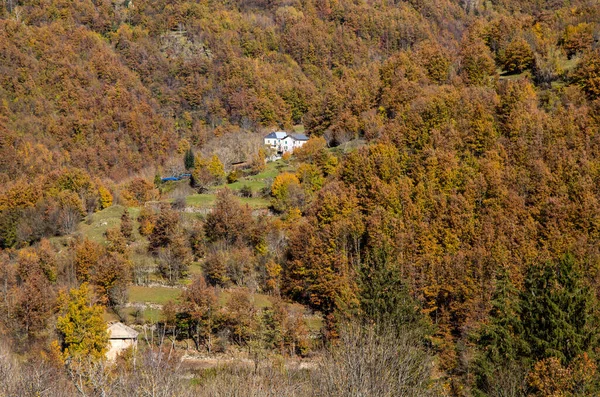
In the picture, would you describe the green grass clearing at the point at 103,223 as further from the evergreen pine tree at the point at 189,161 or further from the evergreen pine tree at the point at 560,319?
the evergreen pine tree at the point at 560,319

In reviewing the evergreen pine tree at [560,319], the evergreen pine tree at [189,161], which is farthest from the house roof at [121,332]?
the evergreen pine tree at [189,161]

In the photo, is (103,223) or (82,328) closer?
(82,328)

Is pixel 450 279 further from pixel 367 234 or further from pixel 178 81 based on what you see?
pixel 178 81

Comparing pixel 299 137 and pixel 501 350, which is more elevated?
pixel 501 350

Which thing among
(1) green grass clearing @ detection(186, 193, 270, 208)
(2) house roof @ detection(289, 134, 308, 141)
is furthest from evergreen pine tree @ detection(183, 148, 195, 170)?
(1) green grass clearing @ detection(186, 193, 270, 208)

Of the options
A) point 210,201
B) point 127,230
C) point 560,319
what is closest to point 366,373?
point 560,319

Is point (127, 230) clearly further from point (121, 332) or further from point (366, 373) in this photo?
point (366, 373)

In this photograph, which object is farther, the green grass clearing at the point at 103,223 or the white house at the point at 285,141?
the white house at the point at 285,141
